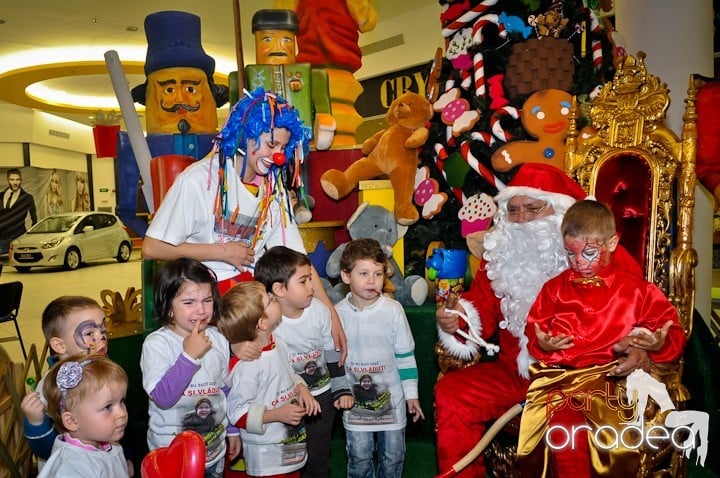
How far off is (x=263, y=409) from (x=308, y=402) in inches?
7.8

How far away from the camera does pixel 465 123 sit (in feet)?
12.7

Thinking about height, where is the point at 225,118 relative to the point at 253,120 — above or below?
above

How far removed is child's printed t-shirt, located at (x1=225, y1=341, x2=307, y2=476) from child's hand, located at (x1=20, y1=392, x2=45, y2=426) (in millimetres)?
636

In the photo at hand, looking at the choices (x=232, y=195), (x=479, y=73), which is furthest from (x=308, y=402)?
(x=479, y=73)

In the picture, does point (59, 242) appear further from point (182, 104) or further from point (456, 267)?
point (456, 267)

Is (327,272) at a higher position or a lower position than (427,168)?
lower

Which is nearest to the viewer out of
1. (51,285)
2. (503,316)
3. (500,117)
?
(503,316)

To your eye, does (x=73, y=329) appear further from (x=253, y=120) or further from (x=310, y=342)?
(x=253, y=120)

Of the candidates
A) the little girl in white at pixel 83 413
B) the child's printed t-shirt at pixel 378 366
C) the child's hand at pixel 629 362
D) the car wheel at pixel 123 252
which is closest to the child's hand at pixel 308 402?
the child's printed t-shirt at pixel 378 366

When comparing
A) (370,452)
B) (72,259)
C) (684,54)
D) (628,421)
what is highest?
(684,54)

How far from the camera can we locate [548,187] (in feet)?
9.33

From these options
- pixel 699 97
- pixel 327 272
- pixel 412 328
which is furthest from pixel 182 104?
pixel 699 97

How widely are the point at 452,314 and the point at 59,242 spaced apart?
13.4 metres

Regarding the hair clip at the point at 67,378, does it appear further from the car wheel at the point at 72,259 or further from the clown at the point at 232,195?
the car wheel at the point at 72,259
